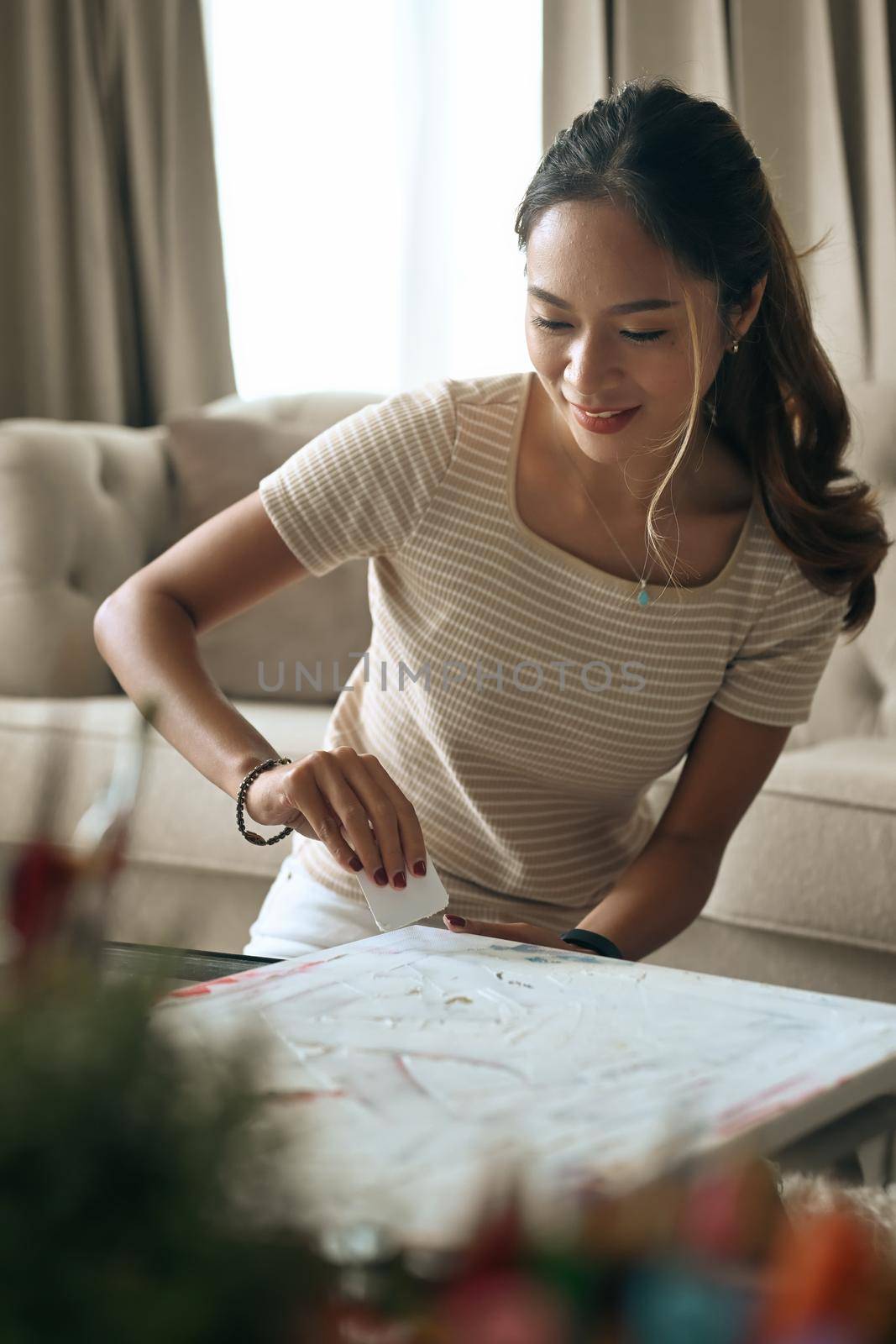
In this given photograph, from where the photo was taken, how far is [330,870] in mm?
1299

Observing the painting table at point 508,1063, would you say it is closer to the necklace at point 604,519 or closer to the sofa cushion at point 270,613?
the necklace at point 604,519

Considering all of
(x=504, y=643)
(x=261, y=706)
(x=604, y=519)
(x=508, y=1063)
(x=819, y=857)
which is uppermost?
(x=604, y=519)

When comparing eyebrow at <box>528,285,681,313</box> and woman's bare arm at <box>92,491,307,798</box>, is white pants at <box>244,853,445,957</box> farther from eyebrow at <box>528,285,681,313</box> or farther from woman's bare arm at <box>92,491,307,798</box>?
eyebrow at <box>528,285,681,313</box>

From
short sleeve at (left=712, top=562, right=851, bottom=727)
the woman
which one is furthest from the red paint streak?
short sleeve at (left=712, top=562, right=851, bottom=727)

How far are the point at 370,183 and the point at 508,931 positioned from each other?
8.10 ft

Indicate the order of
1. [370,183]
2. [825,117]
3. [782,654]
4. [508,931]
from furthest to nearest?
[370,183], [825,117], [782,654], [508,931]

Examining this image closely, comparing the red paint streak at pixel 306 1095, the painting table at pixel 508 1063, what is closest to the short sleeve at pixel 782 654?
the painting table at pixel 508 1063

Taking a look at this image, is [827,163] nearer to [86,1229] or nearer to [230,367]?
[230,367]

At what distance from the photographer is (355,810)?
1.01 m

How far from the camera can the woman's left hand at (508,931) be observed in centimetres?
95

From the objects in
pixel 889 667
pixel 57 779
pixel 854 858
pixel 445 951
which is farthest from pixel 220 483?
pixel 57 779

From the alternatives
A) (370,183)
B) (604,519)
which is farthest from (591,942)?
(370,183)

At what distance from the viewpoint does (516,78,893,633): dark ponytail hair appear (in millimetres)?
1126

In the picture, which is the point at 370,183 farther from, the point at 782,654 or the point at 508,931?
the point at 508,931
